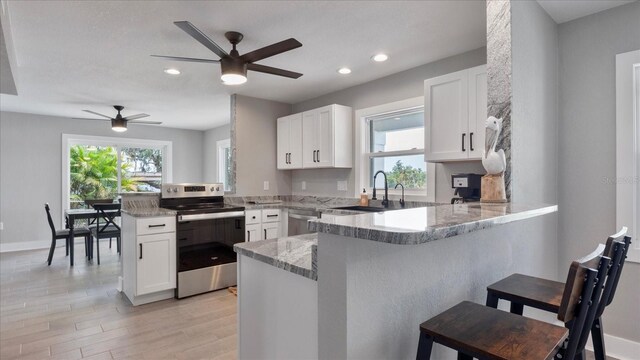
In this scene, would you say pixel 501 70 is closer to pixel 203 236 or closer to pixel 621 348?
pixel 621 348

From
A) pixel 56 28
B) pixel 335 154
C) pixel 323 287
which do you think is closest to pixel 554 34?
pixel 335 154

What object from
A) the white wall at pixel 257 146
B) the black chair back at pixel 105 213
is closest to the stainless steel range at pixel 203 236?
the white wall at pixel 257 146

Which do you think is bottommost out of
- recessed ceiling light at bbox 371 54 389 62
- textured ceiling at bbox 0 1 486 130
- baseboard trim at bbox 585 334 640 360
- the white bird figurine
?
baseboard trim at bbox 585 334 640 360

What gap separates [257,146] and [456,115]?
2778 millimetres

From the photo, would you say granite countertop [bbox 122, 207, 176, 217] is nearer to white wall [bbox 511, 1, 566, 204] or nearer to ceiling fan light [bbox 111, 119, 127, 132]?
ceiling fan light [bbox 111, 119, 127, 132]

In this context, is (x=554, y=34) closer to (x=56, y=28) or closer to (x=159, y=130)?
(x=56, y=28)

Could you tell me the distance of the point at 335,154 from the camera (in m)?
3.99

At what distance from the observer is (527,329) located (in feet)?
3.59

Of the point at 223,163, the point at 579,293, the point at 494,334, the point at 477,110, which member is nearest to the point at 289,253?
the point at 494,334

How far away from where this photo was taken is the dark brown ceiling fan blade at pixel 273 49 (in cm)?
229

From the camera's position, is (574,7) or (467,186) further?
(467,186)

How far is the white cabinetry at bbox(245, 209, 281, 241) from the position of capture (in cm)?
389

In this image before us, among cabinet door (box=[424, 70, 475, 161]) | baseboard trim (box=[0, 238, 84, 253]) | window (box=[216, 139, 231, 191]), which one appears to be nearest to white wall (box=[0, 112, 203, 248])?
baseboard trim (box=[0, 238, 84, 253])

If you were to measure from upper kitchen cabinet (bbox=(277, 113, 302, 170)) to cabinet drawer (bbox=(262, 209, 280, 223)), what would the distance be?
0.72 m
